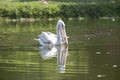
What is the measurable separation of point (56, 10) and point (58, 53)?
97.5 ft

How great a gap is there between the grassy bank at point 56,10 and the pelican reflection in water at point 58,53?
84.3 ft

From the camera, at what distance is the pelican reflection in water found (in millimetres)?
17959

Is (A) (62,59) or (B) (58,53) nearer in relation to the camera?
(A) (62,59)

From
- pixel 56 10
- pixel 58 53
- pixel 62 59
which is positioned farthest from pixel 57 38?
pixel 56 10

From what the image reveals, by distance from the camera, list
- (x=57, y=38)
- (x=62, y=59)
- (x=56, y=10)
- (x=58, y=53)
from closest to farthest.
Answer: (x=62, y=59)
(x=58, y=53)
(x=57, y=38)
(x=56, y=10)

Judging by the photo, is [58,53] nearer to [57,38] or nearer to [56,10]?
[57,38]

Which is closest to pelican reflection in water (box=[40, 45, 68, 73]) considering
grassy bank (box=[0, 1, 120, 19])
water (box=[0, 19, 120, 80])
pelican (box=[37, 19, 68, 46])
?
water (box=[0, 19, 120, 80])

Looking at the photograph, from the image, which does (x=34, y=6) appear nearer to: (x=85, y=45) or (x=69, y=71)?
(x=85, y=45)

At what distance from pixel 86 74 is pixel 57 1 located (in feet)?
138

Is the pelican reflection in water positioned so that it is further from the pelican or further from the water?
the pelican

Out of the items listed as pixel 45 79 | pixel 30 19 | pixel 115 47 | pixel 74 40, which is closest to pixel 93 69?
pixel 45 79

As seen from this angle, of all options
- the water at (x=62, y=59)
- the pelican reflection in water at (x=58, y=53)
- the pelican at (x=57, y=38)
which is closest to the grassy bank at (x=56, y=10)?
the water at (x=62, y=59)

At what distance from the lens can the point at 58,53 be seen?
21.5 m

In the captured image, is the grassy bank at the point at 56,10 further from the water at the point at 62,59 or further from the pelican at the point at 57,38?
the pelican at the point at 57,38
